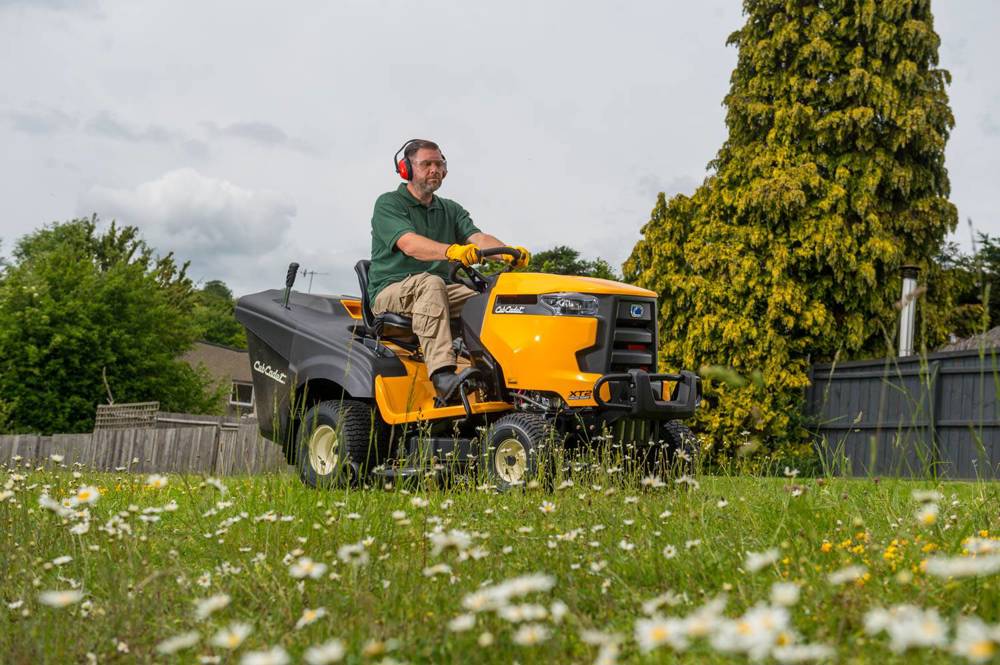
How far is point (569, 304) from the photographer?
591 cm

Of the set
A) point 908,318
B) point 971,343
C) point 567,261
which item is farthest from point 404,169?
point 567,261

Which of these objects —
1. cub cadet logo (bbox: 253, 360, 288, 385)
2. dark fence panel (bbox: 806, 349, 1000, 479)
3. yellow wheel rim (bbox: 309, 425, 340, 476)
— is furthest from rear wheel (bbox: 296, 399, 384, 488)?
dark fence panel (bbox: 806, 349, 1000, 479)

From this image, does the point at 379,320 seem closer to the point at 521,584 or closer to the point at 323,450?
the point at 323,450

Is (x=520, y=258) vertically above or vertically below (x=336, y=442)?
above

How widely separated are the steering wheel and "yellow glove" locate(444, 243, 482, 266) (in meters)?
0.04

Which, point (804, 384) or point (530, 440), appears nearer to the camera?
point (530, 440)

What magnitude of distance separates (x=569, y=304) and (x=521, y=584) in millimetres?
4203

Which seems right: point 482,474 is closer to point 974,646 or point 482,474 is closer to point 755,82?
point 974,646

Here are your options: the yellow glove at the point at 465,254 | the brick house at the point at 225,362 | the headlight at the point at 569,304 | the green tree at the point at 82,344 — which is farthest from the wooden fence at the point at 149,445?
the brick house at the point at 225,362

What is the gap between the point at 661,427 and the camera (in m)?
6.25

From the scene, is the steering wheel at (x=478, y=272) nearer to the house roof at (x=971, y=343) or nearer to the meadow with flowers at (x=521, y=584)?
the meadow with flowers at (x=521, y=584)

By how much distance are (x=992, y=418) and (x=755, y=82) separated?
6102 millimetres

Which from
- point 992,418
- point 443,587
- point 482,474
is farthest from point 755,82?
point 443,587

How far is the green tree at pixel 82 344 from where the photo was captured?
22.7 m
